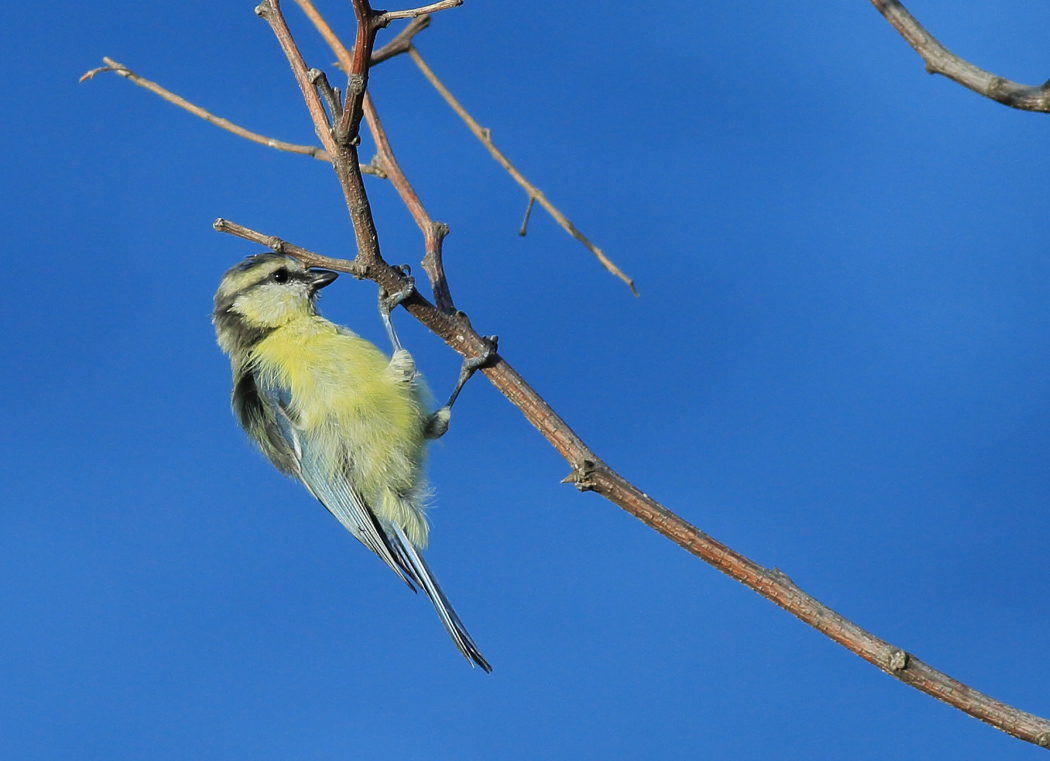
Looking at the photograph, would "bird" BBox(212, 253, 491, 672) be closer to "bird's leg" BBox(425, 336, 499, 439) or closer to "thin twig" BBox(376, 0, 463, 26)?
"bird's leg" BBox(425, 336, 499, 439)

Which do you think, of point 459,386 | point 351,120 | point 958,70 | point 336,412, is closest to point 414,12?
point 351,120

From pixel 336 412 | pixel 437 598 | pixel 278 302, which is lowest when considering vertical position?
pixel 437 598

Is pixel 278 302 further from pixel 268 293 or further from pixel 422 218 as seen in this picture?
pixel 422 218

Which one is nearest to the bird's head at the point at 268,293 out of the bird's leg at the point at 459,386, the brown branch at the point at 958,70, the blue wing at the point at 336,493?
the blue wing at the point at 336,493

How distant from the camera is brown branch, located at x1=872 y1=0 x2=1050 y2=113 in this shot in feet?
2.16

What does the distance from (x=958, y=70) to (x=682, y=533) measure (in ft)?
1.53

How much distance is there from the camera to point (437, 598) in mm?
1372

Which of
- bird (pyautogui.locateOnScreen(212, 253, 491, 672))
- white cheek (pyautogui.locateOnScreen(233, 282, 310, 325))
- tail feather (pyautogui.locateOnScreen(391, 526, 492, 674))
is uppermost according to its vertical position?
white cheek (pyautogui.locateOnScreen(233, 282, 310, 325))

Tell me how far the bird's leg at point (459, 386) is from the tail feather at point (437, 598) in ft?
0.53

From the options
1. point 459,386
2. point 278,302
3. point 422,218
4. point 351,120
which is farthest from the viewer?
point 278,302

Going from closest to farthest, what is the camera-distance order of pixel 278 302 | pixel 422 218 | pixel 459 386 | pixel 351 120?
pixel 351 120, pixel 422 218, pixel 459 386, pixel 278 302

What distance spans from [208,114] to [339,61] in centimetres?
17

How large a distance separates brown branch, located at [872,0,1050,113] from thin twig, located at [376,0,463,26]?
0.32 m

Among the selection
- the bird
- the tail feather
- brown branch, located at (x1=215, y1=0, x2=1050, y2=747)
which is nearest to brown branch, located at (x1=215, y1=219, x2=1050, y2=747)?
brown branch, located at (x1=215, y1=0, x2=1050, y2=747)
